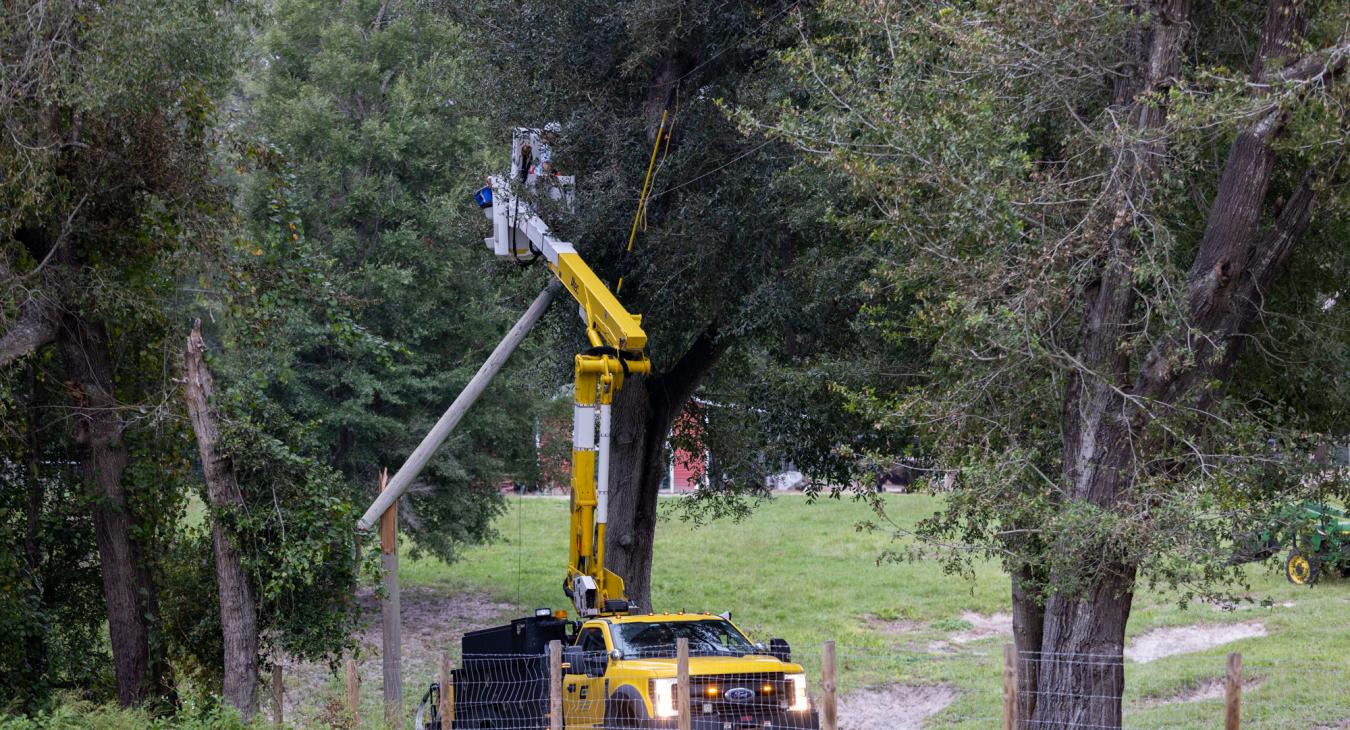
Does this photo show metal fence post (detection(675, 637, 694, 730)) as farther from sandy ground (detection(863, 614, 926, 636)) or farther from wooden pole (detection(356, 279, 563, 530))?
sandy ground (detection(863, 614, 926, 636))

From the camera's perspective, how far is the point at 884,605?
28.2 m

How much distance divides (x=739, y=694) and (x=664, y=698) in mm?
678

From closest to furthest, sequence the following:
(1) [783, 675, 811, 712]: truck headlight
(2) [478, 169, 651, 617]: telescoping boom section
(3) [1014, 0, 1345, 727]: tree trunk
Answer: (3) [1014, 0, 1345, 727]: tree trunk → (1) [783, 675, 811, 712]: truck headlight → (2) [478, 169, 651, 617]: telescoping boom section

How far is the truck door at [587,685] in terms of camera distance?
40.4ft

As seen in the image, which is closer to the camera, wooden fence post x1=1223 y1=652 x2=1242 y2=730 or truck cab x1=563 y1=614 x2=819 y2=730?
wooden fence post x1=1223 y1=652 x2=1242 y2=730

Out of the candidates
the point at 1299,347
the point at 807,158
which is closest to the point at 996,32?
the point at 807,158

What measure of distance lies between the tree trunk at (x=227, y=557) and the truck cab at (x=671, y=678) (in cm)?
340

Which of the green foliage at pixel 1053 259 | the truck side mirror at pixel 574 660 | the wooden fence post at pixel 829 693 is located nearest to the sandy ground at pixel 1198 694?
the green foliage at pixel 1053 259

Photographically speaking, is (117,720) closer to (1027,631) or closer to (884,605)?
(1027,631)

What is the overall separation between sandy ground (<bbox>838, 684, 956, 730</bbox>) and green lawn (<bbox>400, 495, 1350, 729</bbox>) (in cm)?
31

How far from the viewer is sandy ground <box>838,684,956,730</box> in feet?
63.4

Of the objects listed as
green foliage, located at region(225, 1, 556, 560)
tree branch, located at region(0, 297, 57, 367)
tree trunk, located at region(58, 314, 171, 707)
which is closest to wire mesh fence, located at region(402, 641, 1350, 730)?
tree trunk, located at region(58, 314, 171, 707)

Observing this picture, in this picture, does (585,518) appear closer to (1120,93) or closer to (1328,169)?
(1120,93)

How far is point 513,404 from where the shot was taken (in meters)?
27.3
